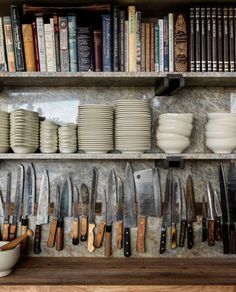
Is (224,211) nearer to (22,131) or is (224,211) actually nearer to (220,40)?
(220,40)

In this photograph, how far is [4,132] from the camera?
1.88 m

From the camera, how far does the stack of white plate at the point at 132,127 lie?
1.85 m

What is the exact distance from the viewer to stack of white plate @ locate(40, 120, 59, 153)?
1898mm

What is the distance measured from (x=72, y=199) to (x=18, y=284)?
1.76 ft

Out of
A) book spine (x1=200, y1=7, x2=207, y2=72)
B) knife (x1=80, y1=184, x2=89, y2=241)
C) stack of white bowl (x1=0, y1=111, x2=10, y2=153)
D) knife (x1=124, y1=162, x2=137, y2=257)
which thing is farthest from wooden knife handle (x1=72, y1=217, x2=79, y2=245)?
book spine (x1=200, y1=7, x2=207, y2=72)

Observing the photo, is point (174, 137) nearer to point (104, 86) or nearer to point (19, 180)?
point (104, 86)

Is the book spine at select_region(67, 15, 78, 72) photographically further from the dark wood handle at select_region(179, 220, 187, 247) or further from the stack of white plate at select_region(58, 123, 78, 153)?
the dark wood handle at select_region(179, 220, 187, 247)

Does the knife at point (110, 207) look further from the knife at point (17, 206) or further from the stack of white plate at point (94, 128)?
the knife at point (17, 206)

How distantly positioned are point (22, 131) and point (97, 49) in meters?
0.55

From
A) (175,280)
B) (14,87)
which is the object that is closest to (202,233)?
(175,280)

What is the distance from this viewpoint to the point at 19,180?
206cm

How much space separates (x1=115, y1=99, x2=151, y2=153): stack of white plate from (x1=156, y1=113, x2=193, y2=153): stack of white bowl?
8 centimetres

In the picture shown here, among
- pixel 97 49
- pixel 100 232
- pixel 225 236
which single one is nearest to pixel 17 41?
pixel 97 49

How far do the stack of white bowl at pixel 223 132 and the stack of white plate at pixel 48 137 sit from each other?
2.67ft
